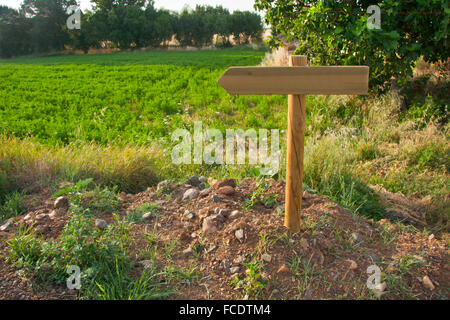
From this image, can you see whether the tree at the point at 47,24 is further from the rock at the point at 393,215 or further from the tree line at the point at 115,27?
the rock at the point at 393,215

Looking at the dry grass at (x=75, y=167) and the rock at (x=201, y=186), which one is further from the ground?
the dry grass at (x=75, y=167)

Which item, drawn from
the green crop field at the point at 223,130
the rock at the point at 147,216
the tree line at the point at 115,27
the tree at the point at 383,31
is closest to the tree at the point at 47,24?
the tree line at the point at 115,27

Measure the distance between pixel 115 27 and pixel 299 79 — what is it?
44.7m

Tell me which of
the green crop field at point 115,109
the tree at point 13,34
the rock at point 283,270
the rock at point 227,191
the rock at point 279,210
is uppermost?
the tree at point 13,34

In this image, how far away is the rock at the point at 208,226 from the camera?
2654 mm

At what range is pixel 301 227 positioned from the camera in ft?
8.79

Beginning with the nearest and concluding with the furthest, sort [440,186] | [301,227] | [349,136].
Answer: [301,227] → [440,186] → [349,136]

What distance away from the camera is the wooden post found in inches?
94.5

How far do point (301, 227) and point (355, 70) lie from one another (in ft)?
4.11

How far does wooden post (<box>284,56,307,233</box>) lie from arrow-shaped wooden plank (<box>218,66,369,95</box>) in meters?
0.13

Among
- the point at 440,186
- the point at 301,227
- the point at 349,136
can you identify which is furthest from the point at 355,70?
the point at 349,136

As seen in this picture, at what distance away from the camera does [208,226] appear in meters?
2.67

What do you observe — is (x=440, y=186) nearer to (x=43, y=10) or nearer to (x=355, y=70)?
(x=355, y=70)

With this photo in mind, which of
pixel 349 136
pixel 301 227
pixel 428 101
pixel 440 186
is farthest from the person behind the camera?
pixel 428 101
